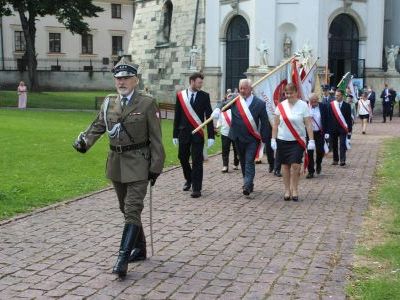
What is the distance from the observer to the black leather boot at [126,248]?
18.4 feet

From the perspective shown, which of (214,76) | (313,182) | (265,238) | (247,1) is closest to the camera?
(265,238)

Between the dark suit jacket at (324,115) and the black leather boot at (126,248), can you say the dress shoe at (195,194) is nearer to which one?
the black leather boot at (126,248)

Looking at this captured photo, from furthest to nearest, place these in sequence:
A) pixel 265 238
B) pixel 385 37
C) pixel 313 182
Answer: pixel 385 37
pixel 313 182
pixel 265 238

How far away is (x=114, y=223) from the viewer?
8.02 meters

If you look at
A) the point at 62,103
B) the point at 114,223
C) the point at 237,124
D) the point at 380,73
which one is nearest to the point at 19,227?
the point at 114,223

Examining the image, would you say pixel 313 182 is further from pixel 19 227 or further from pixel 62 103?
pixel 62 103

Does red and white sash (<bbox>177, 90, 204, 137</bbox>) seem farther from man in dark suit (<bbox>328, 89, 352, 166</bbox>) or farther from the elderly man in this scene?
man in dark suit (<bbox>328, 89, 352, 166</bbox>)

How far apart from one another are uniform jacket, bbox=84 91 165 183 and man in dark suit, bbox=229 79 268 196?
13.5ft

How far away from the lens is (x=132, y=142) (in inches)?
233

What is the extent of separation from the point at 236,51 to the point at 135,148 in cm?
2848

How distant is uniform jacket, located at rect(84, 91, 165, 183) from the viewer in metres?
5.88

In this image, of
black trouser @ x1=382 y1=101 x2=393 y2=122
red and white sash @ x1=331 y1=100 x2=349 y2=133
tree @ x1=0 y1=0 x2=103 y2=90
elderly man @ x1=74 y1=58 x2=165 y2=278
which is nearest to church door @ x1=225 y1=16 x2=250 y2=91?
black trouser @ x1=382 y1=101 x2=393 y2=122

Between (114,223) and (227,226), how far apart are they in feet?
4.88

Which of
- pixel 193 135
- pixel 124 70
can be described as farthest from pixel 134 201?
pixel 193 135
